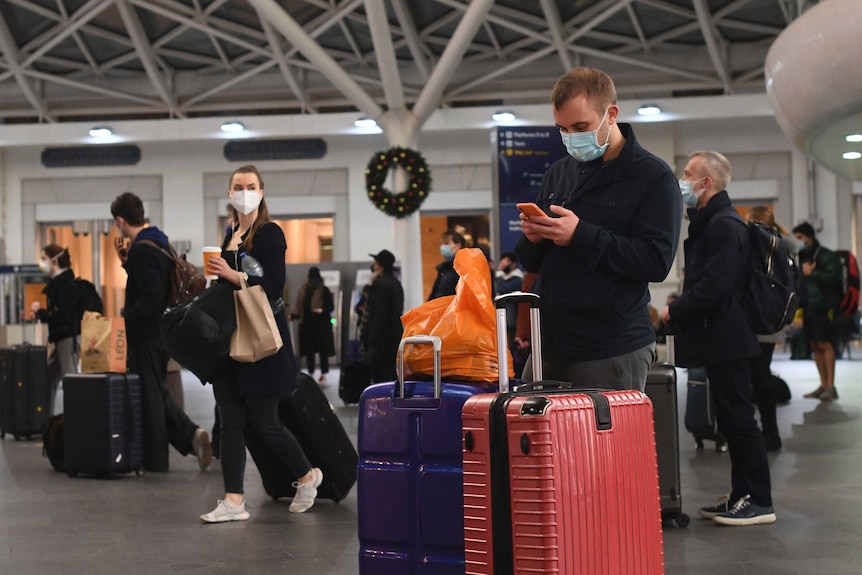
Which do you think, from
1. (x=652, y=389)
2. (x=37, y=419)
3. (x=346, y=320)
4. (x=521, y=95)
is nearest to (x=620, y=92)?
(x=521, y=95)

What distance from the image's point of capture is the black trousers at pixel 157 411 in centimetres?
748

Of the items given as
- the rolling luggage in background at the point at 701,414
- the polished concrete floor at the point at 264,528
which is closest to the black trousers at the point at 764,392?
the polished concrete floor at the point at 264,528

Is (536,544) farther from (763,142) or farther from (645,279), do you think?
(763,142)

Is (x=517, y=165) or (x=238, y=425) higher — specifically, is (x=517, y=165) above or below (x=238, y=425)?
above

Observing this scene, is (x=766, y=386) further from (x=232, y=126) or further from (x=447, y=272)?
(x=232, y=126)

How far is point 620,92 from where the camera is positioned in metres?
25.2

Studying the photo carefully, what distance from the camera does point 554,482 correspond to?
8.87ft

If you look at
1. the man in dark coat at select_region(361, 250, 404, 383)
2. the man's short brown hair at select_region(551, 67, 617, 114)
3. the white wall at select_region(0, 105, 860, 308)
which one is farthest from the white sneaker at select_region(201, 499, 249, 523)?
the white wall at select_region(0, 105, 860, 308)

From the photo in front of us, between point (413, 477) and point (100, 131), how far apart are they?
73.8 ft

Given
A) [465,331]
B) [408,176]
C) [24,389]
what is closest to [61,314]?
[24,389]

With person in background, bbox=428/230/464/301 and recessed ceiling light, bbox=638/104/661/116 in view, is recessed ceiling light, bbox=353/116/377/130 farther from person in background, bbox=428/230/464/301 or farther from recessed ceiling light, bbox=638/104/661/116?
person in background, bbox=428/230/464/301

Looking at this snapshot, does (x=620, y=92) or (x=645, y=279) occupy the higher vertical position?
(x=620, y=92)

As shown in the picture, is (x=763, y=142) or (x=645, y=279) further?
(x=763, y=142)

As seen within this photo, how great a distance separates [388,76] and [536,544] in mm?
14024
